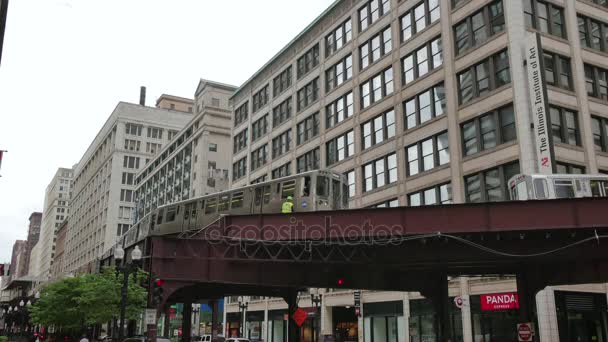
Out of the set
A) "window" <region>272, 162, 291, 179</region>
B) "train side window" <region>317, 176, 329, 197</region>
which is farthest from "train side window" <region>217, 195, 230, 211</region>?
"window" <region>272, 162, 291, 179</region>

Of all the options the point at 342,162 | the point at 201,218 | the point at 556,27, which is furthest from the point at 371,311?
the point at 556,27

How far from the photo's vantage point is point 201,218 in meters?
40.0

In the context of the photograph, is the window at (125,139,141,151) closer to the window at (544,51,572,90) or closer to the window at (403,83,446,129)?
the window at (403,83,446,129)

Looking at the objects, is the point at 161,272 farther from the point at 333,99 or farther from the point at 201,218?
the point at 333,99

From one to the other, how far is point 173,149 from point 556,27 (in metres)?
75.7

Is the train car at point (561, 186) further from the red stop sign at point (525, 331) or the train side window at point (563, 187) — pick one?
the red stop sign at point (525, 331)

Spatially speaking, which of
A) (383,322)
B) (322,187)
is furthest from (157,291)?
(383,322)

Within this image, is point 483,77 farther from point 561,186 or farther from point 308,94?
point 308,94

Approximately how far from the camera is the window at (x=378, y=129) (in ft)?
153

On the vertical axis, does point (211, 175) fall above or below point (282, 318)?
above

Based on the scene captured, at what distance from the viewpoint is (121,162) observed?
128250mm

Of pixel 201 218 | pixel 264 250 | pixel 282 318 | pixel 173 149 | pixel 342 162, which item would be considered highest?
pixel 173 149

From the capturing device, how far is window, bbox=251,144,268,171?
223 feet

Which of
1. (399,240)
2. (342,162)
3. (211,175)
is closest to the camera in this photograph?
(399,240)
